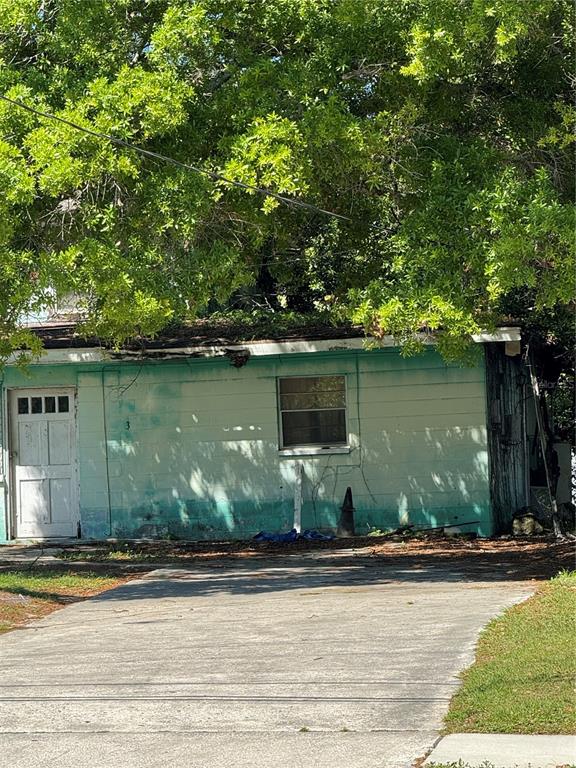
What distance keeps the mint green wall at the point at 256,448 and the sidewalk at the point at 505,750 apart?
1201 centimetres

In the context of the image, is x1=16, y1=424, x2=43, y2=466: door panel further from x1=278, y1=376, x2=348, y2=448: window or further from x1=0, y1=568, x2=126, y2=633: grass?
x1=0, y1=568, x2=126, y2=633: grass

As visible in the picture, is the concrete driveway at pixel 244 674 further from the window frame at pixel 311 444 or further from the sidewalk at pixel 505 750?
the window frame at pixel 311 444

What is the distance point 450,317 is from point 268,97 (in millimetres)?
3038

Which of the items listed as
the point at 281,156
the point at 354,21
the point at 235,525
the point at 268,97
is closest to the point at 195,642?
the point at 281,156

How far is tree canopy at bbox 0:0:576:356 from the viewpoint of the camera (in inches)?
460

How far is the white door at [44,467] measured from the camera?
64.2 ft

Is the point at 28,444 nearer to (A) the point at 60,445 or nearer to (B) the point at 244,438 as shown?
(A) the point at 60,445

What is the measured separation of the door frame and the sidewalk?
13581mm

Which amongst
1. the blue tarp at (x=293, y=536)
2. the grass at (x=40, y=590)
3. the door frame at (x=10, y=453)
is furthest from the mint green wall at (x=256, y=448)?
the grass at (x=40, y=590)

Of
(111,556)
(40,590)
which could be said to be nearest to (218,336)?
(111,556)

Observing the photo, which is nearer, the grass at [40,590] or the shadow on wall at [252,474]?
the grass at [40,590]

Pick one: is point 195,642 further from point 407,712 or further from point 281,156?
point 281,156

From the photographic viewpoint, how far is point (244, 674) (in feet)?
27.8

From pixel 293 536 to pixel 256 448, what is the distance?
61.0 inches
